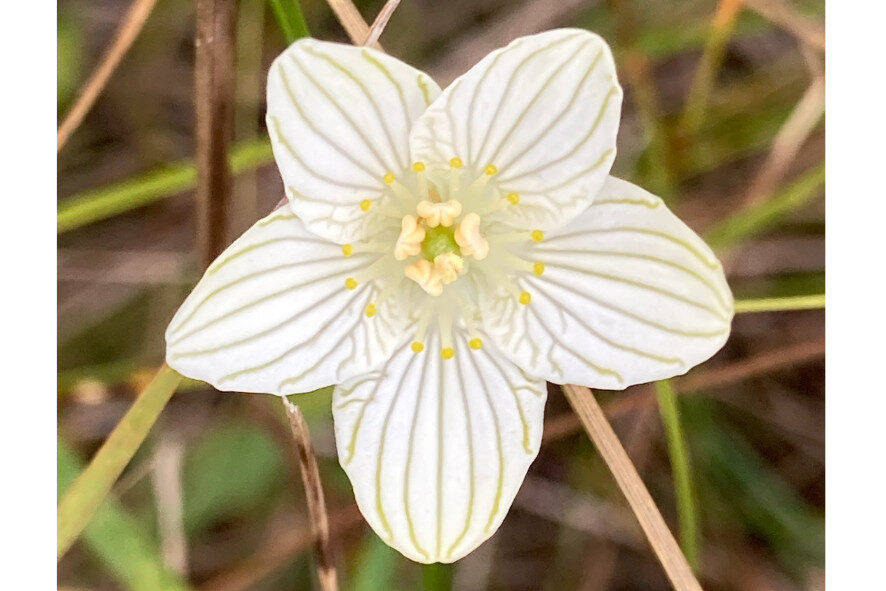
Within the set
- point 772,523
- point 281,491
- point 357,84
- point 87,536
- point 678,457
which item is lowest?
point 772,523

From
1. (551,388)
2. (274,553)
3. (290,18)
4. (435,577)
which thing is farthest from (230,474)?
(290,18)

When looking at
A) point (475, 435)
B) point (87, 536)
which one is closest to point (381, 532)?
point (475, 435)

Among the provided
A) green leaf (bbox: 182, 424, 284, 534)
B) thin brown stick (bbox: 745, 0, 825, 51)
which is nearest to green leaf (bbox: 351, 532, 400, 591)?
green leaf (bbox: 182, 424, 284, 534)

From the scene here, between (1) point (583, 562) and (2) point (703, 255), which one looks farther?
(1) point (583, 562)

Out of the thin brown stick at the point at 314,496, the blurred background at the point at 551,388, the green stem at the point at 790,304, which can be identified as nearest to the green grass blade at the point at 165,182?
the blurred background at the point at 551,388

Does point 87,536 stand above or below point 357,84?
below
